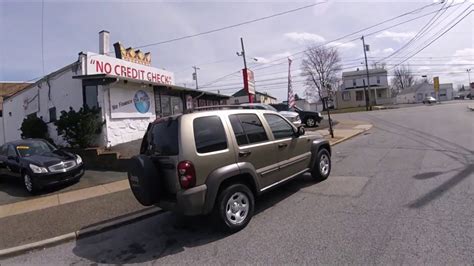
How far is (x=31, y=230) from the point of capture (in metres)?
5.99

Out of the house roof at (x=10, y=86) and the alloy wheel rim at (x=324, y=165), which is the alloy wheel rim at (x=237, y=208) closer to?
the alloy wheel rim at (x=324, y=165)

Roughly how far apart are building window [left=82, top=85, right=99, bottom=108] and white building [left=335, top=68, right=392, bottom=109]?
64667mm

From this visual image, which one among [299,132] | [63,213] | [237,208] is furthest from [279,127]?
[63,213]

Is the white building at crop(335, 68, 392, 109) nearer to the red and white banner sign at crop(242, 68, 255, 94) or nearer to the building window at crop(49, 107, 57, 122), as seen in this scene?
the red and white banner sign at crop(242, 68, 255, 94)

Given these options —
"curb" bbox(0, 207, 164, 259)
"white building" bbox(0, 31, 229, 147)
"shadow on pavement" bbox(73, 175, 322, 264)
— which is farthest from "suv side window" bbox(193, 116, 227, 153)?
"white building" bbox(0, 31, 229, 147)

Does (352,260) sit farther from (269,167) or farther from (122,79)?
(122,79)

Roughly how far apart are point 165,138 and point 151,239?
1.65m

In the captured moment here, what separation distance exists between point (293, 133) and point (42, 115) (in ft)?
48.8

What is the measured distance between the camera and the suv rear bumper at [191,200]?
176 inches

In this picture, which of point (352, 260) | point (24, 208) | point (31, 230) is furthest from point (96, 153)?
point (352, 260)

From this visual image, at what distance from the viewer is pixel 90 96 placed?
1369 cm

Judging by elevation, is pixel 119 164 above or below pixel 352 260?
above

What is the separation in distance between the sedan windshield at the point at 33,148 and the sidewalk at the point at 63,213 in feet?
7.24

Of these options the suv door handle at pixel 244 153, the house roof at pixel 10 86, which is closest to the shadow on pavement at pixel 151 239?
the suv door handle at pixel 244 153
